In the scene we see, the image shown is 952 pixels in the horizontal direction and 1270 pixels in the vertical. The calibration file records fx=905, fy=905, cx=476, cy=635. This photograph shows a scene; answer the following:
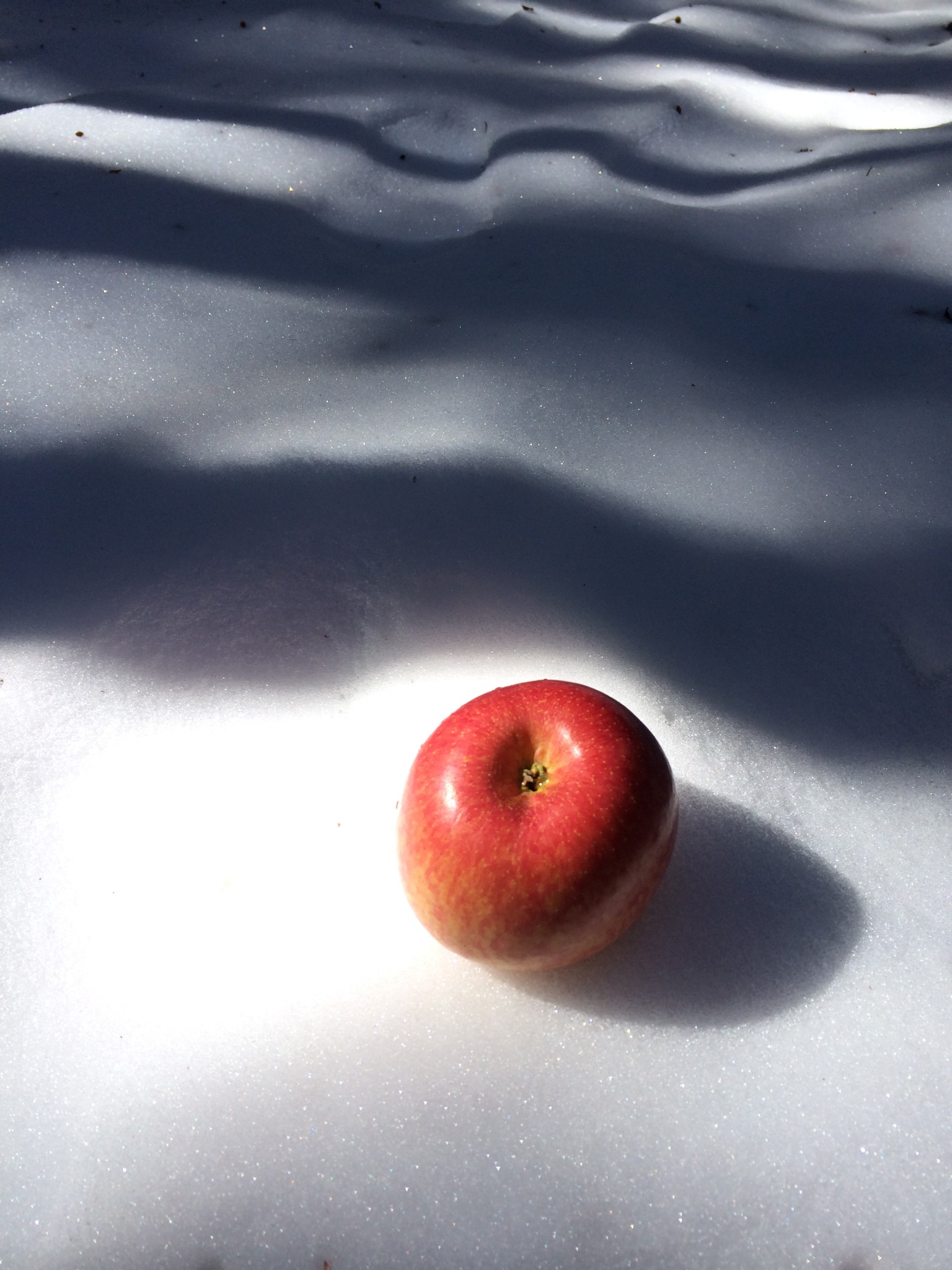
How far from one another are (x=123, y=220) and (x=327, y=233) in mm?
387

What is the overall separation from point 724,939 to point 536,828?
302mm

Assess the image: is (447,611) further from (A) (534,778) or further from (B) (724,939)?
(B) (724,939)

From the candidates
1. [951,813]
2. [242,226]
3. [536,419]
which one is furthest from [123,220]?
[951,813]

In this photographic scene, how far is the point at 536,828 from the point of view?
3.02ft

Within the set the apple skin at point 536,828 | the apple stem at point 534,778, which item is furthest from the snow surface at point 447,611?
the apple stem at point 534,778

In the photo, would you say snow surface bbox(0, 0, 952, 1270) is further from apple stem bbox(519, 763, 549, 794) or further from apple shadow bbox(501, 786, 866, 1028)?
apple stem bbox(519, 763, 549, 794)

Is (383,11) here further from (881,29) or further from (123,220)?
(881,29)

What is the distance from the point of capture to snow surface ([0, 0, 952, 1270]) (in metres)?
0.92

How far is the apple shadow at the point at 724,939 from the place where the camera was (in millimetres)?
1006

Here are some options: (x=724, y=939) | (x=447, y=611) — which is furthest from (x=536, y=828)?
(x=447, y=611)

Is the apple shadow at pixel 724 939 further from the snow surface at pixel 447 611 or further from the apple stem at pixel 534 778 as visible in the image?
the apple stem at pixel 534 778

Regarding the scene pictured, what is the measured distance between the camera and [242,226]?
1.78m

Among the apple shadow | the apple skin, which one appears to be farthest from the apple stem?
the apple shadow

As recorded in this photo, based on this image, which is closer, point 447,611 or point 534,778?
point 534,778
